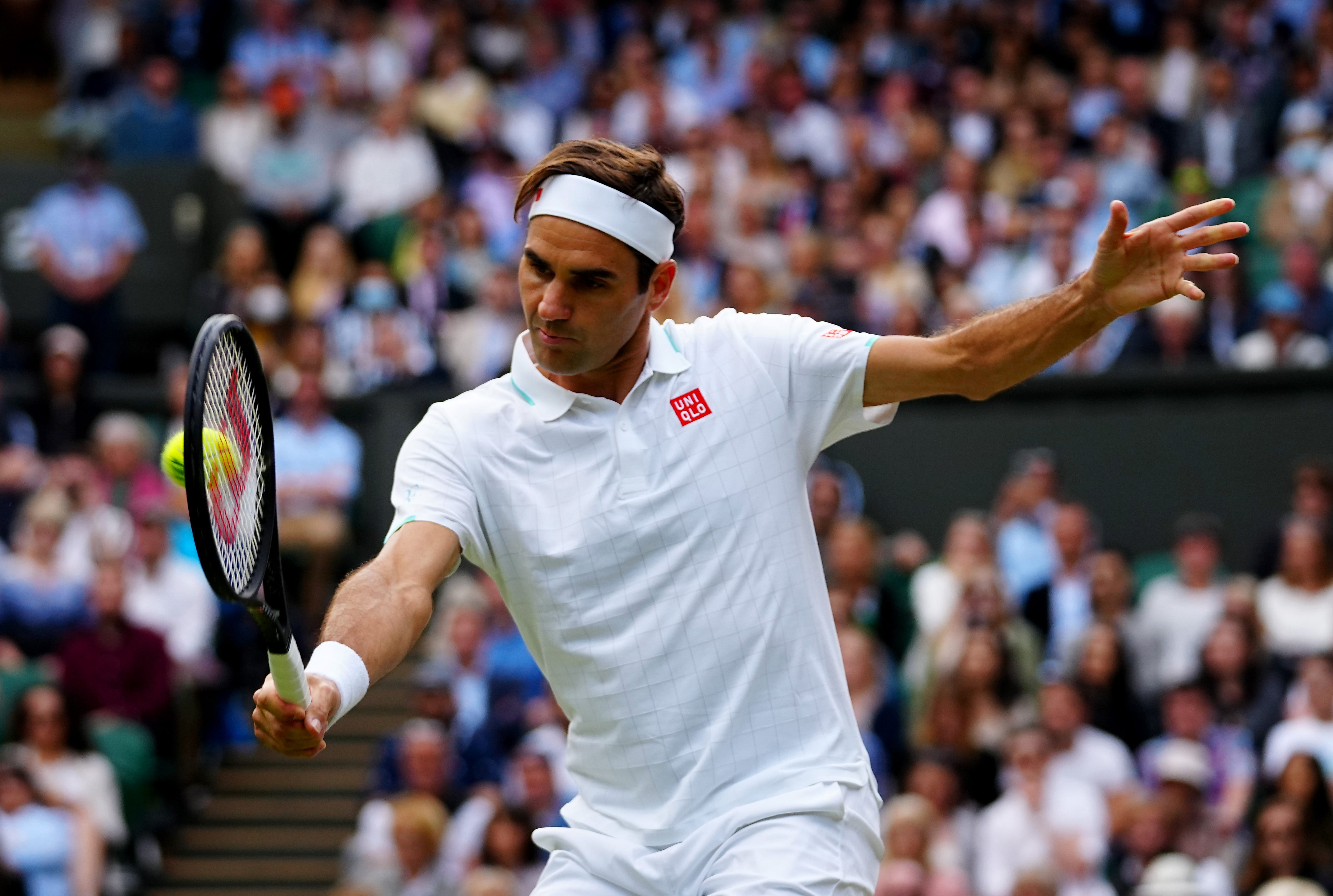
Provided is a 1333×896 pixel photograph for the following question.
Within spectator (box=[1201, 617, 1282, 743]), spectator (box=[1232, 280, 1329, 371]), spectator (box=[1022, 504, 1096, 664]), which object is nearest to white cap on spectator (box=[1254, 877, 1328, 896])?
spectator (box=[1201, 617, 1282, 743])

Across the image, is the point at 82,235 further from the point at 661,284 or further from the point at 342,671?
the point at 342,671

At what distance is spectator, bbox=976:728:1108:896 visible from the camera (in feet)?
28.3

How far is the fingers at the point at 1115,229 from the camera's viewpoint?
375 centimetres

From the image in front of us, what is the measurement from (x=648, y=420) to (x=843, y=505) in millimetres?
7553

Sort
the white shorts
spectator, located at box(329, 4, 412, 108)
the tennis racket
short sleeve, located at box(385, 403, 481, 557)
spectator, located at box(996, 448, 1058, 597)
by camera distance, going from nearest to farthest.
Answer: the tennis racket → the white shorts → short sleeve, located at box(385, 403, 481, 557) → spectator, located at box(996, 448, 1058, 597) → spectator, located at box(329, 4, 412, 108)

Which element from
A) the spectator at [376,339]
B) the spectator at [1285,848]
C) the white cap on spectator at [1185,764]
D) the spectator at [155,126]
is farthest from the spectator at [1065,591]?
the spectator at [155,126]

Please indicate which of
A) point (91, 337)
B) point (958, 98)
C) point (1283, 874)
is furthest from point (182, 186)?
point (1283, 874)

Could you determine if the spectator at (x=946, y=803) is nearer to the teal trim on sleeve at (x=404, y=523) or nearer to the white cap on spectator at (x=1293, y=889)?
the white cap on spectator at (x=1293, y=889)

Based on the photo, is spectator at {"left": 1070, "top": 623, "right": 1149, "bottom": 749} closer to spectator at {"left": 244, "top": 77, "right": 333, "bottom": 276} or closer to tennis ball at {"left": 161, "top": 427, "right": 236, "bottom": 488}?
tennis ball at {"left": 161, "top": 427, "right": 236, "bottom": 488}

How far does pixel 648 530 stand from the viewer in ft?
12.9

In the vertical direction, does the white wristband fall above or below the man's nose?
below

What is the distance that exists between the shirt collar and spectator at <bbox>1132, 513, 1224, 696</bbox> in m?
6.38

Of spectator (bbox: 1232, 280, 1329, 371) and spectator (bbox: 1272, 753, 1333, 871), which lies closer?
spectator (bbox: 1272, 753, 1333, 871)

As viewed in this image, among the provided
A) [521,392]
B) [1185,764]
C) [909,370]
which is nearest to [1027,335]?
[909,370]
